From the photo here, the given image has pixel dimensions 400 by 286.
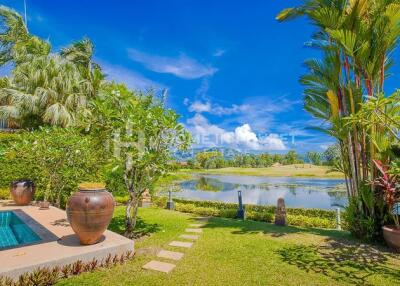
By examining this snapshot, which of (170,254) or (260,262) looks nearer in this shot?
(260,262)

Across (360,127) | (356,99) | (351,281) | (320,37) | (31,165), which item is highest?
(320,37)

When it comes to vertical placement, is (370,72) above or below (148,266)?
above

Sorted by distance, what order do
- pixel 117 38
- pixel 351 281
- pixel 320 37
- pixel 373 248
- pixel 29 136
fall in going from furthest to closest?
pixel 117 38 → pixel 29 136 → pixel 320 37 → pixel 373 248 → pixel 351 281

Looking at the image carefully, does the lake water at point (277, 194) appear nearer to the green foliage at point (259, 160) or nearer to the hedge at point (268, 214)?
the hedge at point (268, 214)

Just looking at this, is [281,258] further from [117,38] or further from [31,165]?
[117,38]

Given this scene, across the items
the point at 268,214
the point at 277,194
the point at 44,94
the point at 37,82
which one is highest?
the point at 37,82

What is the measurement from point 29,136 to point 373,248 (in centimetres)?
1160

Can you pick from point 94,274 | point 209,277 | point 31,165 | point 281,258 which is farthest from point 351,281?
point 31,165

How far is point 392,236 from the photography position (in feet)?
20.9

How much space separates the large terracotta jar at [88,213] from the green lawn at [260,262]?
83 cm

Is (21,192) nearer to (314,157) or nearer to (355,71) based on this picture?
(355,71)

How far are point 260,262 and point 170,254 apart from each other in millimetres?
1893

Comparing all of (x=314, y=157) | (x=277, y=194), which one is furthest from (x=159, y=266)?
(x=314, y=157)

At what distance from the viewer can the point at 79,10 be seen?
659 inches
